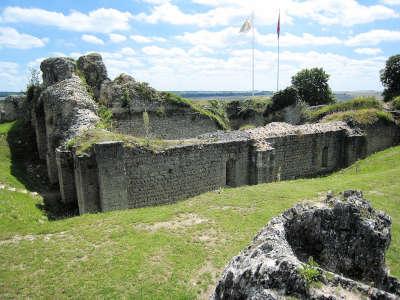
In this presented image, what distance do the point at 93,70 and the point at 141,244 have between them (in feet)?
60.7

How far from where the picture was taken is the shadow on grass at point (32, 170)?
15.0 meters

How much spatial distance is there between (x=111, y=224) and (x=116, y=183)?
2.65m

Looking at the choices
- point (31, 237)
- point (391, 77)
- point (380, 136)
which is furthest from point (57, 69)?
point (391, 77)

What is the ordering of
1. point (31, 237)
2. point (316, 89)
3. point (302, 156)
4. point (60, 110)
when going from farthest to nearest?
1. point (316, 89)
2. point (302, 156)
3. point (60, 110)
4. point (31, 237)

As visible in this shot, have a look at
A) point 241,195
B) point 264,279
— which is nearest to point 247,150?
point 241,195

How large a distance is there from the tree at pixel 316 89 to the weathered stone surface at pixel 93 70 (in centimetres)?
3850

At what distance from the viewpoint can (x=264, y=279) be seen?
3.65m

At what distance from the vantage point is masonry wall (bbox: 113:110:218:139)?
25109 mm

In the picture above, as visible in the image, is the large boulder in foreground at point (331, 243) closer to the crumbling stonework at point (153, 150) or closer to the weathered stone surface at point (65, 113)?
the crumbling stonework at point (153, 150)

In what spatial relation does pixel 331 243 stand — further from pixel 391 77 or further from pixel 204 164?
pixel 391 77

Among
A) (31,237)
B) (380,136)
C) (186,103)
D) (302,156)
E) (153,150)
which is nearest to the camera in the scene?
(31,237)

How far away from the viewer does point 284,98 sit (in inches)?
1549

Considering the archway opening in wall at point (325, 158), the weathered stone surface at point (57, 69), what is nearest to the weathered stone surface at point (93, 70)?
the weathered stone surface at point (57, 69)

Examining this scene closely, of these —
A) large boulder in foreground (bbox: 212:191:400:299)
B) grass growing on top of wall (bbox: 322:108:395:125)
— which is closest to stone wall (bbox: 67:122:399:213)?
grass growing on top of wall (bbox: 322:108:395:125)
